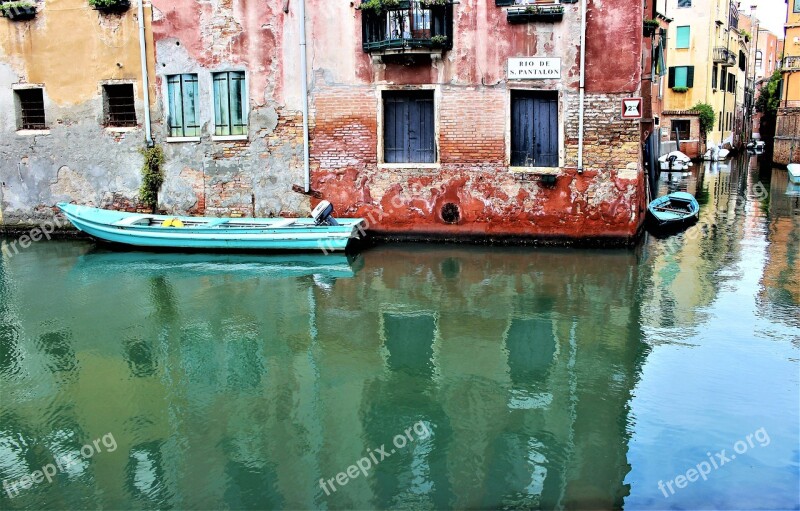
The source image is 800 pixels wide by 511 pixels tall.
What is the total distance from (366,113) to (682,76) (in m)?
29.8

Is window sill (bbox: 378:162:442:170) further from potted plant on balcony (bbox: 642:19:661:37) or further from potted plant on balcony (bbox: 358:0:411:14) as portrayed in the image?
potted plant on balcony (bbox: 642:19:661:37)

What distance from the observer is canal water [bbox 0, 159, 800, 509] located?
530 cm

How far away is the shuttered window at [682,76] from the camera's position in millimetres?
38281

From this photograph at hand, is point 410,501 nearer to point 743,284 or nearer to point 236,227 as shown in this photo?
point 743,284

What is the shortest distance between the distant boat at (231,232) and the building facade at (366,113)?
0.80 metres

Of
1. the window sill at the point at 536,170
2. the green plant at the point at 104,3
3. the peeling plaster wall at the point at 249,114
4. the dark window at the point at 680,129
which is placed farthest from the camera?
the dark window at the point at 680,129

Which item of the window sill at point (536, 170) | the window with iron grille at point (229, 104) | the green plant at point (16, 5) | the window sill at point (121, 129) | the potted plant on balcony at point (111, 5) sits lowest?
the window sill at point (536, 170)

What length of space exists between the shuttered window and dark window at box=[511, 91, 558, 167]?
28469mm

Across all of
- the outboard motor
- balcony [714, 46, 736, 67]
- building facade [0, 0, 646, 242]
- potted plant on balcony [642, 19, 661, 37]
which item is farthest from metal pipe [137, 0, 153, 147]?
balcony [714, 46, 736, 67]

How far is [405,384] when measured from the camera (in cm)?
716

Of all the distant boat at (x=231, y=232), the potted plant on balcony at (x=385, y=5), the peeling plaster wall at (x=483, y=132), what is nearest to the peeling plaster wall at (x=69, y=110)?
the distant boat at (x=231, y=232)

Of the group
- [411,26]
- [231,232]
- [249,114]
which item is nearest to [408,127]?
[411,26]

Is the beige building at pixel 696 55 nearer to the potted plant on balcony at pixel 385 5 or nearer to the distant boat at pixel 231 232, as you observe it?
the potted plant on balcony at pixel 385 5

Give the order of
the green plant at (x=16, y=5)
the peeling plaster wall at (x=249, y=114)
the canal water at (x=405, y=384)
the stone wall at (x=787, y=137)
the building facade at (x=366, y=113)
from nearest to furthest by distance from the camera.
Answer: the canal water at (x=405, y=384)
the building facade at (x=366, y=113)
the peeling plaster wall at (x=249, y=114)
the green plant at (x=16, y=5)
the stone wall at (x=787, y=137)
